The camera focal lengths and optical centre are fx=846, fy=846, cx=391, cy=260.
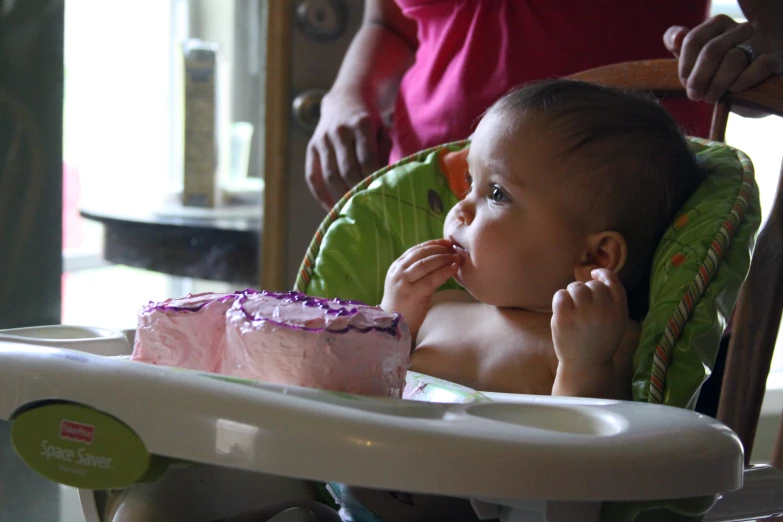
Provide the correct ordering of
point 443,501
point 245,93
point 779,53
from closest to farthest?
point 443,501
point 779,53
point 245,93

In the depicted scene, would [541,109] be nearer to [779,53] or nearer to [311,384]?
[779,53]

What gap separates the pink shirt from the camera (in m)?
1.09

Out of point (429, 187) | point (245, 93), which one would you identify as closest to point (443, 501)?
point (429, 187)

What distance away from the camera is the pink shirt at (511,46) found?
1.09 metres

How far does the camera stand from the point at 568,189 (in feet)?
2.97

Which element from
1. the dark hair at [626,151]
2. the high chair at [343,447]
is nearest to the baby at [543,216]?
the dark hair at [626,151]

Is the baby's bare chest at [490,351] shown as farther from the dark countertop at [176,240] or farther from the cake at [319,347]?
the dark countertop at [176,240]

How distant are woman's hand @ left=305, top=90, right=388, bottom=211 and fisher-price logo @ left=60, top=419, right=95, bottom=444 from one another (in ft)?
2.46

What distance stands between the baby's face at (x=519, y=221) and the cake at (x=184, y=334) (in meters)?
0.37

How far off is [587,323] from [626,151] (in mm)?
240

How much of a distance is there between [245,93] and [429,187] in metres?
0.86

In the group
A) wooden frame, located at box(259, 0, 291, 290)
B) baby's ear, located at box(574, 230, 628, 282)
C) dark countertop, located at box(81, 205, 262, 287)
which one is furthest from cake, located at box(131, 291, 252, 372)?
wooden frame, located at box(259, 0, 291, 290)

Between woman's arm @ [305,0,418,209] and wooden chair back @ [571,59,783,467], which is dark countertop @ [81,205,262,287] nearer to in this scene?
woman's arm @ [305,0,418,209]

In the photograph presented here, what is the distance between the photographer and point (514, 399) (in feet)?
1.86
